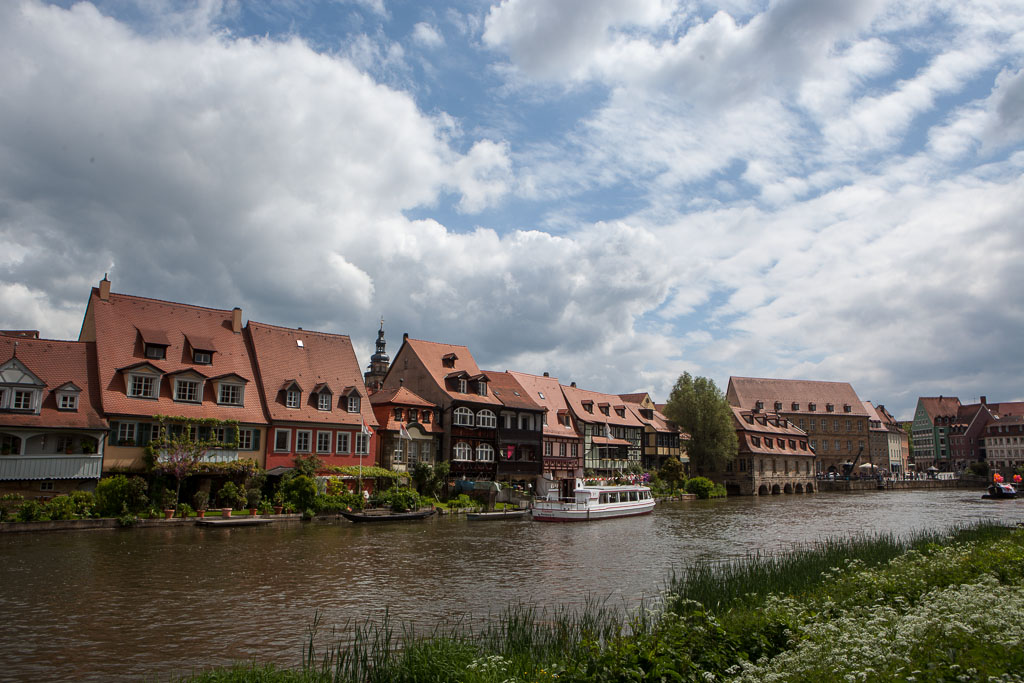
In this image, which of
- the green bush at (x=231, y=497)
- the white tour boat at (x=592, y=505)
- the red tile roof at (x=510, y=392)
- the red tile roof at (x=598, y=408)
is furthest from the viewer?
the red tile roof at (x=598, y=408)

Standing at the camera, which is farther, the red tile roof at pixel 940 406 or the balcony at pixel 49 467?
the red tile roof at pixel 940 406

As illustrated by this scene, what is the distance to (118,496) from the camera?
118 ft

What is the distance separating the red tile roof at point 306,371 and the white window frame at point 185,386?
4.42 m

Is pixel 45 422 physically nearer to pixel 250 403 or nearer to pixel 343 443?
pixel 250 403

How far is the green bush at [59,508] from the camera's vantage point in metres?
33.5

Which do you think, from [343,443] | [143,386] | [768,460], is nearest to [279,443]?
[343,443]

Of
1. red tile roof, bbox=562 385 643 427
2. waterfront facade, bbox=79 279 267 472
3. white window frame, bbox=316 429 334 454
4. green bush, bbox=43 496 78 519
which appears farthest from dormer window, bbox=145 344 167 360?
red tile roof, bbox=562 385 643 427

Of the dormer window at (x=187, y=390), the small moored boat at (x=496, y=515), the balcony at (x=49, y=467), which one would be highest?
the dormer window at (x=187, y=390)

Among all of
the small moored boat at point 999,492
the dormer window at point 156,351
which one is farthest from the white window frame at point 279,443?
the small moored boat at point 999,492

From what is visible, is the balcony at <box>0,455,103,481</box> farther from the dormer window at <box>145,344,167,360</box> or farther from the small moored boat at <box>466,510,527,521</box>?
the small moored boat at <box>466,510,527,521</box>

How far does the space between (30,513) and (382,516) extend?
17.1 meters

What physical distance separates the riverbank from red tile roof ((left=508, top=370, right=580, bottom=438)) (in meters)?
53.4

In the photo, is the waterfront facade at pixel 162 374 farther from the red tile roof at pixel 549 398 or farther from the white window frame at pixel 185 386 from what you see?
the red tile roof at pixel 549 398

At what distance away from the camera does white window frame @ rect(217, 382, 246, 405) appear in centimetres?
4519
